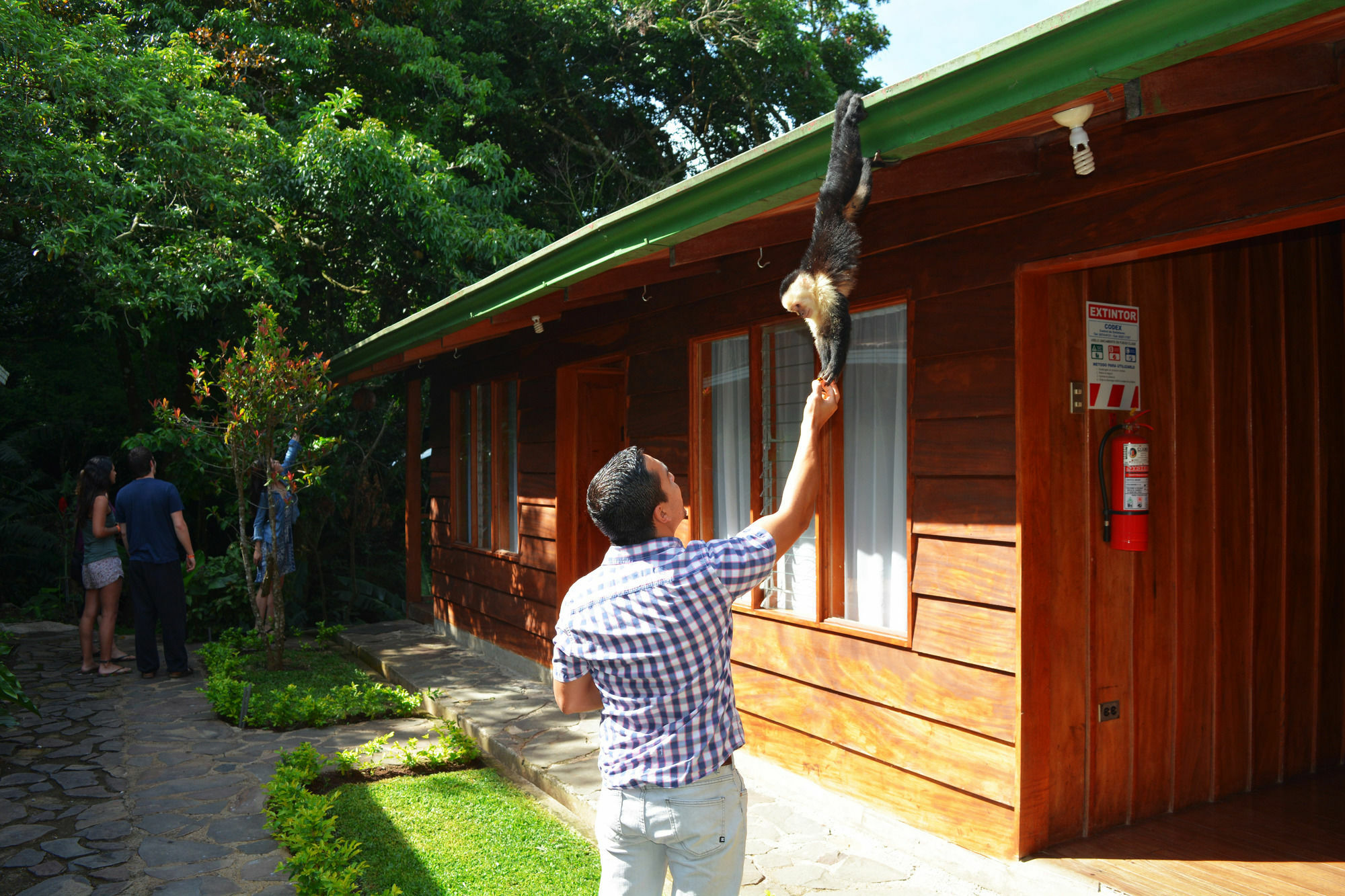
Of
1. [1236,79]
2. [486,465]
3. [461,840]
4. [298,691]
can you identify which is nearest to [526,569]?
[486,465]

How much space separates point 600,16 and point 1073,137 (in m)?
14.7

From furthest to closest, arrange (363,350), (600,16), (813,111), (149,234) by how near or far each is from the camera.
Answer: (813,111) → (600,16) → (149,234) → (363,350)

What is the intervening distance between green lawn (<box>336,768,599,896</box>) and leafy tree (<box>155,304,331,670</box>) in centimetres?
316

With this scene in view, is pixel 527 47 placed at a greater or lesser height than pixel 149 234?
greater

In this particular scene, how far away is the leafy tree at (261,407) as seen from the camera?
24.7 ft

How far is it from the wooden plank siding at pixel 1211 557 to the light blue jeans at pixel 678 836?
1.84m

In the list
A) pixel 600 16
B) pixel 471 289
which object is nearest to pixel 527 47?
pixel 600 16

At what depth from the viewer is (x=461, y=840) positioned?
4512mm

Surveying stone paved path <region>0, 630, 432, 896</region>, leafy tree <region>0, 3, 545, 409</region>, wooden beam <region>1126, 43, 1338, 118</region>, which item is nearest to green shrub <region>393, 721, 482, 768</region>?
stone paved path <region>0, 630, 432, 896</region>

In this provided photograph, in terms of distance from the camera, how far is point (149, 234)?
32.6 ft

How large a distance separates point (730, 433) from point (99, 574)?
5803 millimetres

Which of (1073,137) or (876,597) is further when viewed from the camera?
(876,597)

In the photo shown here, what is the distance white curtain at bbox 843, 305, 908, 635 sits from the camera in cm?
429

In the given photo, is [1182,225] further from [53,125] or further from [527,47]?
[527,47]
